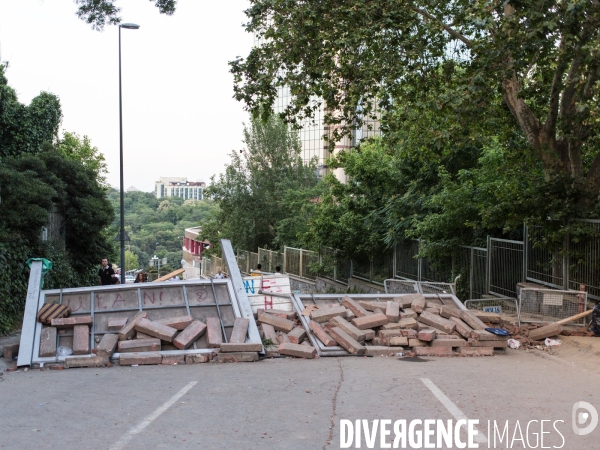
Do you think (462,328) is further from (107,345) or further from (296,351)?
(107,345)

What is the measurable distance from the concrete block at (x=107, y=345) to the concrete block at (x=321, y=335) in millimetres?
3753

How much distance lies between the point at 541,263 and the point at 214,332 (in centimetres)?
940

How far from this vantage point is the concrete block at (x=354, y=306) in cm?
1351

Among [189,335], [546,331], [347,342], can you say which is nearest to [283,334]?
[347,342]

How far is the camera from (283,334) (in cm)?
1296

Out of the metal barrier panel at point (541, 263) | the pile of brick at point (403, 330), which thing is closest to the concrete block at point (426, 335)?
the pile of brick at point (403, 330)

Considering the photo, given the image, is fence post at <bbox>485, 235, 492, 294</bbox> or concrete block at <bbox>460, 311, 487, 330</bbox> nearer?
concrete block at <bbox>460, 311, 487, 330</bbox>

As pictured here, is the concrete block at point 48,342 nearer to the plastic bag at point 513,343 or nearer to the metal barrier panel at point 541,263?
the plastic bag at point 513,343

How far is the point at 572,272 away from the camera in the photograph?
1557cm

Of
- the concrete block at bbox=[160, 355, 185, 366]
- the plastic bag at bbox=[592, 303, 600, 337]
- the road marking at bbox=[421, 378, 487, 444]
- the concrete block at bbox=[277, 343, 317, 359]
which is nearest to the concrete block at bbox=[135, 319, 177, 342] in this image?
the concrete block at bbox=[160, 355, 185, 366]

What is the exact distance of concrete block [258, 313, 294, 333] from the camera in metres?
13.2

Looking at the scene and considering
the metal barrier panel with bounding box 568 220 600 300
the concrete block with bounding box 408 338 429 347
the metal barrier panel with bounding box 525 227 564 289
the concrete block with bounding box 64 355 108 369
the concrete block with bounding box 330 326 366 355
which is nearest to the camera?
the concrete block with bounding box 64 355 108 369

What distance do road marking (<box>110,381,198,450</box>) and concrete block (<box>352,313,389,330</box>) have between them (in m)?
4.48

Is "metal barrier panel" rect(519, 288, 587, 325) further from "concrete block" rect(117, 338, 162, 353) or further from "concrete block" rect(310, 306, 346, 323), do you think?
"concrete block" rect(117, 338, 162, 353)
